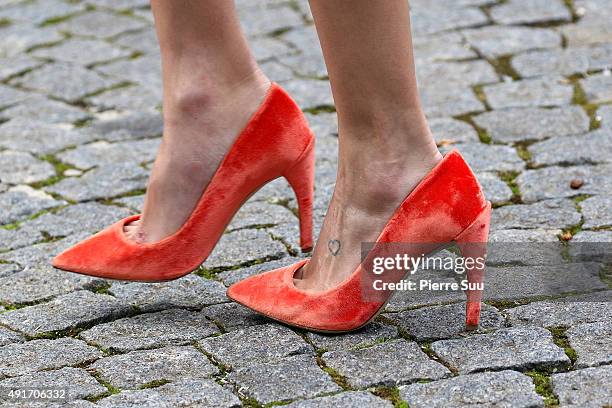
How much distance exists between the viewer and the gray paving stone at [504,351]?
1915 mm

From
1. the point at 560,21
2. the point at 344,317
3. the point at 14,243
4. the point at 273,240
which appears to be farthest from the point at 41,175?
the point at 560,21

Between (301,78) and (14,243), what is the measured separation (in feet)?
5.14

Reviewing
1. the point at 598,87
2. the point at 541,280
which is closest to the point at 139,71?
the point at 598,87

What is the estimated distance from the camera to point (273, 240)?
2.72 metres

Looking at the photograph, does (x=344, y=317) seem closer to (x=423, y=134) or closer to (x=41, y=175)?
(x=423, y=134)

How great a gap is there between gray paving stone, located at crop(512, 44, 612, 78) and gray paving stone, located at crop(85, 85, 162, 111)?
1387 millimetres

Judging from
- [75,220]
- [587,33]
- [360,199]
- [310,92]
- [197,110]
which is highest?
[197,110]

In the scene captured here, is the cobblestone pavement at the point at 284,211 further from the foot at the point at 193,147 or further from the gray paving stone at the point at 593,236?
the foot at the point at 193,147

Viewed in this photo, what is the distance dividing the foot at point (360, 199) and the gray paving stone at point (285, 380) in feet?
0.66

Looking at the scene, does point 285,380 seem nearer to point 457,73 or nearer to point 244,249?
point 244,249

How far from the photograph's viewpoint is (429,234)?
2070mm

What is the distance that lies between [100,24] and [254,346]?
319cm

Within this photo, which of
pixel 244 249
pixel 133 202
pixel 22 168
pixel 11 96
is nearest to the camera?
pixel 244 249

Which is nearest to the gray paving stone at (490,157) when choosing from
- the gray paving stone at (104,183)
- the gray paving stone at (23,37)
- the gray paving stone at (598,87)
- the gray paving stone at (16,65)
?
the gray paving stone at (598,87)
